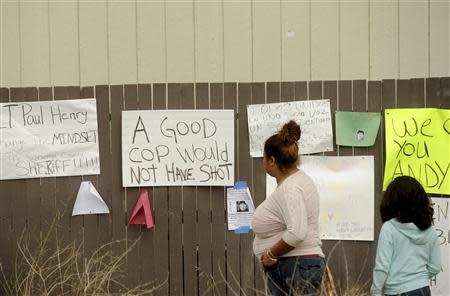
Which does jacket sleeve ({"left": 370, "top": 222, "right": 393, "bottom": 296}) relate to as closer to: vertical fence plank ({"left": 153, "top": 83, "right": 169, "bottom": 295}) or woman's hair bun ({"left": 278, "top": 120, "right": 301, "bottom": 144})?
woman's hair bun ({"left": 278, "top": 120, "right": 301, "bottom": 144})

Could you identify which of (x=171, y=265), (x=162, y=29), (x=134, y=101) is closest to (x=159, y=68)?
(x=162, y=29)

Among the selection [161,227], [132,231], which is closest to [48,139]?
[132,231]

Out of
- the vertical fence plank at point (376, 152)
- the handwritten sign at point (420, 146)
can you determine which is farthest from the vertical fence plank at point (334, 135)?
the handwritten sign at point (420, 146)

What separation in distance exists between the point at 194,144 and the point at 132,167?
502 mm

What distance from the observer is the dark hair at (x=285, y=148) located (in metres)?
3.59

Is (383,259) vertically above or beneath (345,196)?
beneath

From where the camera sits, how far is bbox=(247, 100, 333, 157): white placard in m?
4.88

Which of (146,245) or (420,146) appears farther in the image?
(146,245)

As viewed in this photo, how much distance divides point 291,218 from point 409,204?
694mm

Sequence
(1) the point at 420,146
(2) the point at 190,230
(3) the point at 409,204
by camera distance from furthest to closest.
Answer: (2) the point at 190,230
(1) the point at 420,146
(3) the point at 409,204

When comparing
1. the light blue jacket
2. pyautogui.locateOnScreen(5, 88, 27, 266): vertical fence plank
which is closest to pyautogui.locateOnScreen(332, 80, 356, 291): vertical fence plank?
the light blue jacket

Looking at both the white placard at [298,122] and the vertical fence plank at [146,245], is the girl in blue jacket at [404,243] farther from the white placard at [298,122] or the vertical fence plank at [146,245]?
the vertical fence plank at [146,245]

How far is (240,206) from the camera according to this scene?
4.89 m

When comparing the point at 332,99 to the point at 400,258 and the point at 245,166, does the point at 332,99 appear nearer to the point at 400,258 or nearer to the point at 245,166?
the point at 245,166
